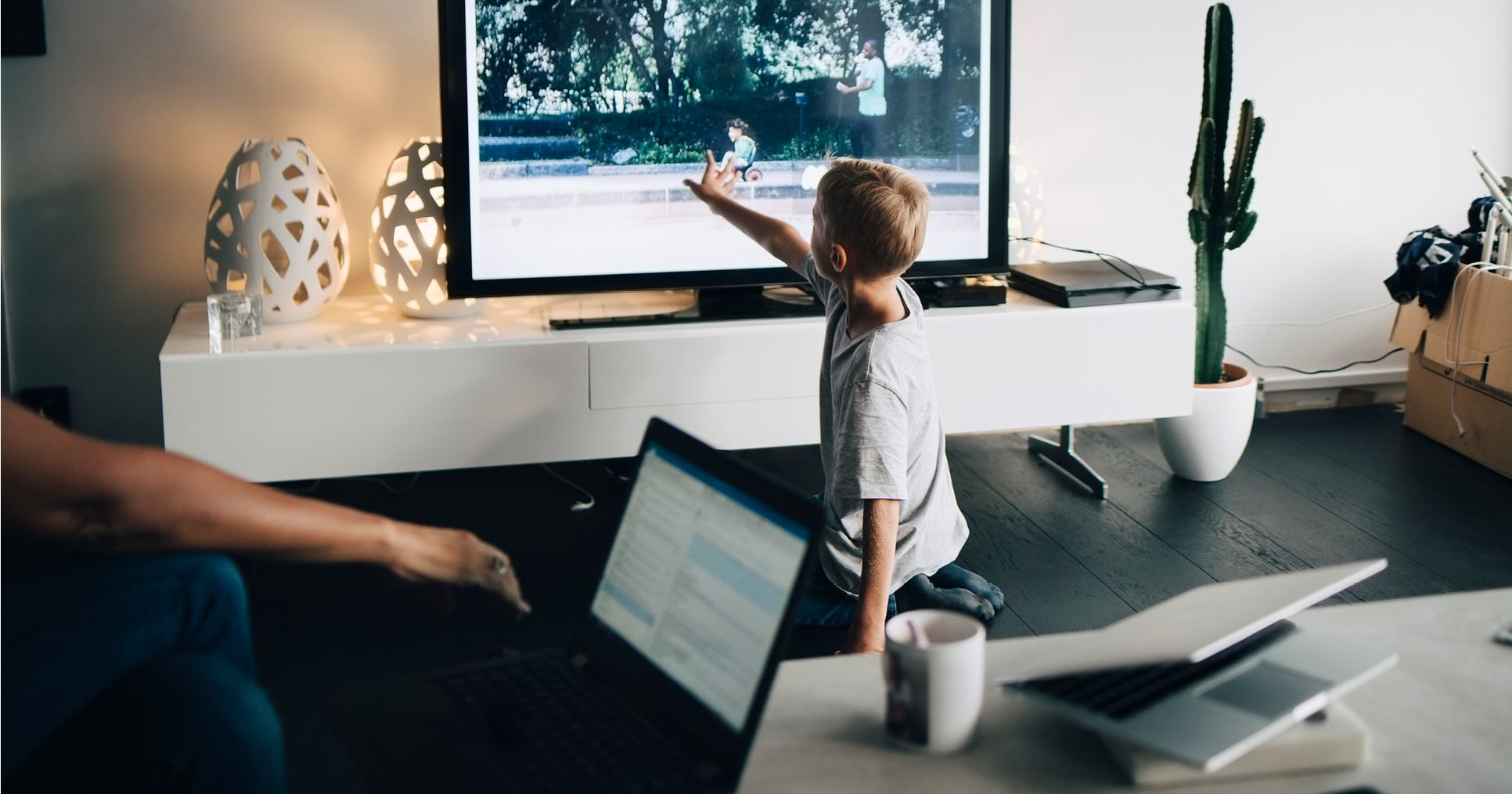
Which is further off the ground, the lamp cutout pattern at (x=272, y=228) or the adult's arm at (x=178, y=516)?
the lamp cutout pattern at (x=272, y=228)

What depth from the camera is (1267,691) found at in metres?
0.96

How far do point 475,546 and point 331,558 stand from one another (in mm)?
119

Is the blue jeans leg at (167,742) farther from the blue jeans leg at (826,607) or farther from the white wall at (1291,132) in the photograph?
the white wall at (1291,132)

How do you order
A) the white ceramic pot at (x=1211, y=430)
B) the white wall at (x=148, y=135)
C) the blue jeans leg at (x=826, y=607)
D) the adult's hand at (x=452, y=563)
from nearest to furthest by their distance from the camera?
the adult's hand at (x=452, y=563) → the blue jeans leg at (x=826, y=607) → the white wall at (x=148, y=135) → the white ceramic pot at (x=1211, y=430)

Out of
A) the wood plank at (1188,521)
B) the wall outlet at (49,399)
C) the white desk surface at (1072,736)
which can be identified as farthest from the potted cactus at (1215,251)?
the wall outlet at (49,399)

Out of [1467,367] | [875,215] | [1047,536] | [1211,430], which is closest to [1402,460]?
[1467,367]

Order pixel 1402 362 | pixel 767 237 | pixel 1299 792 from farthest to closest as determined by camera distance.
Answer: pixel 1402 362, pixel 767 237, pixel 1299 792

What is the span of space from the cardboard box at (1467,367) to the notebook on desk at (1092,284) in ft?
2.81

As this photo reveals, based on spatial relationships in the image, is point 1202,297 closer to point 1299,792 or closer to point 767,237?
point 767,237

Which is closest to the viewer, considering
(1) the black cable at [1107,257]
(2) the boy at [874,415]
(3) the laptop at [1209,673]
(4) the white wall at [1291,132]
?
(3) the laptop at [1209,673]

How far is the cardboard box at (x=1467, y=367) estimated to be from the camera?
122 inches

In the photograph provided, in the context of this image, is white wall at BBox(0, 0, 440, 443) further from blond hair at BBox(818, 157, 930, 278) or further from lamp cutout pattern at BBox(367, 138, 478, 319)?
blond hair at BBox(818, 157, 930, 278)

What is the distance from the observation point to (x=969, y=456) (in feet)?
11.1

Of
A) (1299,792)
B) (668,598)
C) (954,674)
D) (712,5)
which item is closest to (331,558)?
(668,598)
